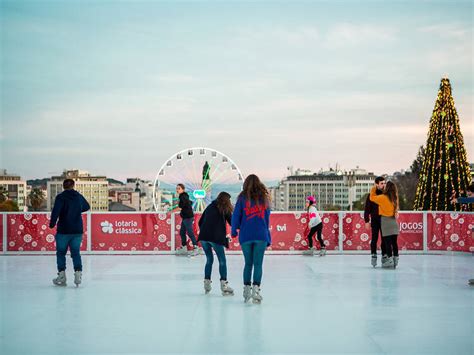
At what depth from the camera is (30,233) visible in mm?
17547

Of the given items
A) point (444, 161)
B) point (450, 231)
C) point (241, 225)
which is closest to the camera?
point (241, 225)

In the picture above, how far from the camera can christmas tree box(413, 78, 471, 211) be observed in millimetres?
24156

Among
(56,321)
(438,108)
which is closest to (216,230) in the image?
(56,321)

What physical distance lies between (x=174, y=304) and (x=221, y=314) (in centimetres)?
100

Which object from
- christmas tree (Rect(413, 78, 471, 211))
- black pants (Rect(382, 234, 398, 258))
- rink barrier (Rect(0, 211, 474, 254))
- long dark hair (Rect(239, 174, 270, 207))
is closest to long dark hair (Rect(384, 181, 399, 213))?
black pants (Rect(382, 234, 398, 258))

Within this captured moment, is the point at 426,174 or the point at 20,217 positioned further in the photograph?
the point at 426,174

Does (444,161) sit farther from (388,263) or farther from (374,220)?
(388,263)

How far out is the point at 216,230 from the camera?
988cm

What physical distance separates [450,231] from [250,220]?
951 centimetres

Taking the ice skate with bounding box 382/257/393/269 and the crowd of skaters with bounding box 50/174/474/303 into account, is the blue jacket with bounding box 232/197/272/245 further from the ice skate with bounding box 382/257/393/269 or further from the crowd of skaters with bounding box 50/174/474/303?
the ice skate with bounding box 382/257/393/269

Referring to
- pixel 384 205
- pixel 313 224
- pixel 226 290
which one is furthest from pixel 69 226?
pixel 313 224

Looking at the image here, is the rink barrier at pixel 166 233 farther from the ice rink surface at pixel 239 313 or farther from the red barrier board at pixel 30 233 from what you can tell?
the ice rink surface at pixel 239 313

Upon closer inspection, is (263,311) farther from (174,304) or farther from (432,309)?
(432,309)

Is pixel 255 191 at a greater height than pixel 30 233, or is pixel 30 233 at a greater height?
pixel 255 191
